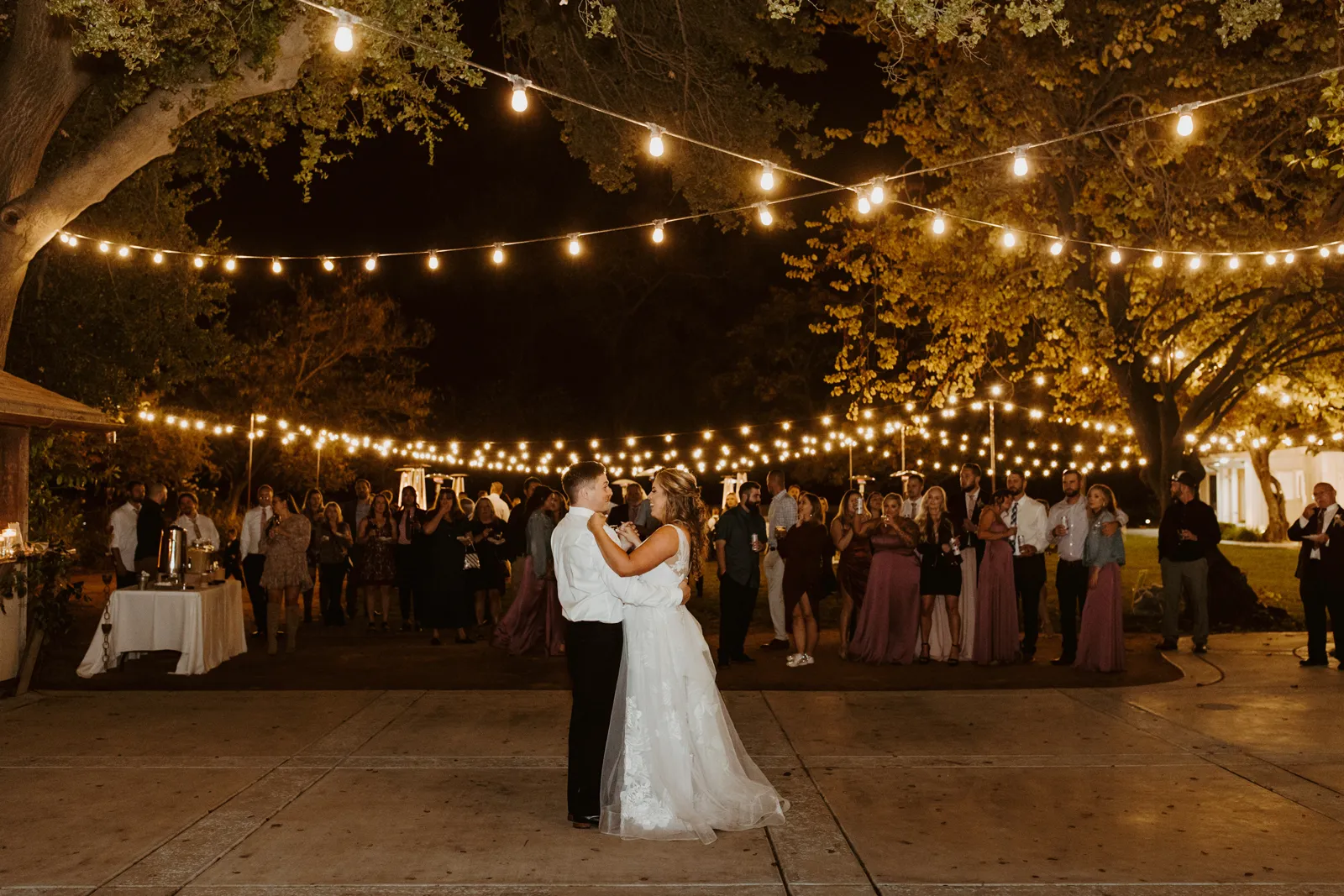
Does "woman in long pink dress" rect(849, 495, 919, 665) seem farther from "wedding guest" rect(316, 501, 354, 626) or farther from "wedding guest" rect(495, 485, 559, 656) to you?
"wedding guest" rect(316, 501, 354, 626)

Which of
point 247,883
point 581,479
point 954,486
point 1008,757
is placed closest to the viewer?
point 247,883

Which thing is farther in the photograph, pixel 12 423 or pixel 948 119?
pixel 948 119

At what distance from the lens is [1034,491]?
44750 mm

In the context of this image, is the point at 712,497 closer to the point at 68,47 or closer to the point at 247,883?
the point at 68,47

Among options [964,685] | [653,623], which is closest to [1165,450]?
[964,685]

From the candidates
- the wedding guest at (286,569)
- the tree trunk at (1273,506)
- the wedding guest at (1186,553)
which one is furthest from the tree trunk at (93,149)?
the tree trunk at (1273,506)

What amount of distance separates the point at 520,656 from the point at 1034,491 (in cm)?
3651

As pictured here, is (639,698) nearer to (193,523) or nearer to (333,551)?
(193,523)

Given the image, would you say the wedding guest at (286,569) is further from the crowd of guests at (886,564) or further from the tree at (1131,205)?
the tree at (1131,205)

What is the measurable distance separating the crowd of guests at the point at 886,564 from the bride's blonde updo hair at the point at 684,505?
11.6 feet

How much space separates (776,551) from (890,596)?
1411 millimetres

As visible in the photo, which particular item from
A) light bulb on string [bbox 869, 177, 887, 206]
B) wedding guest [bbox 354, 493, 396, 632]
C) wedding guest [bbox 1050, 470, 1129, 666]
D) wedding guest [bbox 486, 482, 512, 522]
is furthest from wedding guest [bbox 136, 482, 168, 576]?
wedding guest [bbox 1050, 470, 1129, 666]

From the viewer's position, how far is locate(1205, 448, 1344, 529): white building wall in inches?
1469

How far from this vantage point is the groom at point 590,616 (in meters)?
5.53
